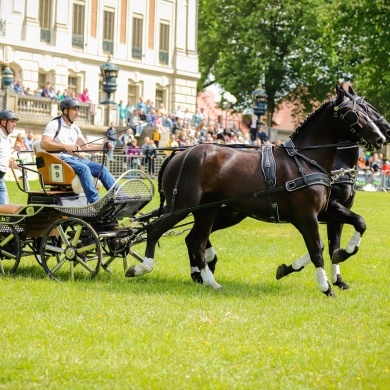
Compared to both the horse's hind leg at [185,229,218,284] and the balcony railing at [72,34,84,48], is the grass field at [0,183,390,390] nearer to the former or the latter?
the horse's hind leg at [185,229,218,284]

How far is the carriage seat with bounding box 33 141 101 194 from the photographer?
12508 millimetres

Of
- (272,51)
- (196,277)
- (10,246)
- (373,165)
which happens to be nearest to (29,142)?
(373,165)

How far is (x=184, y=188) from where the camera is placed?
1205 cm

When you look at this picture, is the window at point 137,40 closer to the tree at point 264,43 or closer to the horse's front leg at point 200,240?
the tree at point 264,43

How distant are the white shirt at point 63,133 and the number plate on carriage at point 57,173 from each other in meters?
0.27

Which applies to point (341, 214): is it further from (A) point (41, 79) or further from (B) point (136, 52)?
(B) point (136, 52)

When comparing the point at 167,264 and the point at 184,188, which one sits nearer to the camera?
the point at 184,188

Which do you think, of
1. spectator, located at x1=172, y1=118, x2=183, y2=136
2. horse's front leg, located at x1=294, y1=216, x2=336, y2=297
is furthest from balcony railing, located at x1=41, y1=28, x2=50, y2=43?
horse's front leg, located at x1=294, y1=216, x2=336, y2=297

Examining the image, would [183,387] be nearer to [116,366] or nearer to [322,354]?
[116,366]

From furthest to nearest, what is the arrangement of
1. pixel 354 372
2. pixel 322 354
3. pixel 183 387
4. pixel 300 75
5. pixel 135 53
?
pixel 300 75, pixel 135 53, pixel 322 354, pixel 354 372, pixel 183 387

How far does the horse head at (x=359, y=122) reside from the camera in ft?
38.2

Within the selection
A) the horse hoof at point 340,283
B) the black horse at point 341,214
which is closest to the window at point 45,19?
the black horse at point 341,214

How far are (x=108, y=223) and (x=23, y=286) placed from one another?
159 centimetres

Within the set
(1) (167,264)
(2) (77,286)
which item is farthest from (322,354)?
(1) (167,264)
